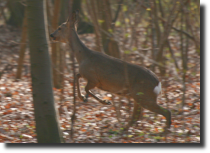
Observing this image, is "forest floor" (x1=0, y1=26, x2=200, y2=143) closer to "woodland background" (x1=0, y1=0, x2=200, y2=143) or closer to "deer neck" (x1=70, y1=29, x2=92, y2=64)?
"woodland background" (x1=0, y1=0, x2=200, y2=143)

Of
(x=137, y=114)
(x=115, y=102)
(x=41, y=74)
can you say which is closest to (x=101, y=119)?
(x=137, y=114)

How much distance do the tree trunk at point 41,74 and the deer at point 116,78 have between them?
181 cm

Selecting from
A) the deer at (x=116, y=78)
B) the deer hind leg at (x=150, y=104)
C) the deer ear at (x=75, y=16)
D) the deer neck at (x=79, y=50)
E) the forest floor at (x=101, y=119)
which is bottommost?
the forest floor at (x=101, y=119)

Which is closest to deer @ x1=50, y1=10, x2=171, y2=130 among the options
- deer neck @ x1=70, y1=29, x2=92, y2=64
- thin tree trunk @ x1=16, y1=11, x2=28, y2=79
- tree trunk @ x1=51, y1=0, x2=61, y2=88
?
deer neck @ x1=70, y1=29, x2=92, y2=64

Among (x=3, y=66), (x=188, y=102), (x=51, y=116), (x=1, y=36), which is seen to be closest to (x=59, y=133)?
(x=51, y=116)

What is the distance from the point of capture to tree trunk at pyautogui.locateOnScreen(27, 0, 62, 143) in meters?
4.37

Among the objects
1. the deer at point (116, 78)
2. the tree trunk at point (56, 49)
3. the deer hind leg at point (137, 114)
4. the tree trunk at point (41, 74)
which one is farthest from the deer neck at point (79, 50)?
the tree trunk at point (41, 74)

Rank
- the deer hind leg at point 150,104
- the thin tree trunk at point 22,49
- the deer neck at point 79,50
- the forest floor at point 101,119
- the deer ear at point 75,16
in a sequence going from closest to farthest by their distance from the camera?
the forest floor at point 101,119
the deer hind leg at point 150,104
the deer ear at point 75,16
the deer neck at point 79,50
the thin tree trunk at point 22,49

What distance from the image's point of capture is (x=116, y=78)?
21.5ft

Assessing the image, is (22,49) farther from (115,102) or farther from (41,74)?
(41,74)

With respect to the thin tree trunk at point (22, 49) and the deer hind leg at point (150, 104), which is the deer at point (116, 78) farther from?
the thin tree trunk at point (22, 49)

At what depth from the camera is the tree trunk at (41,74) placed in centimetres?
437

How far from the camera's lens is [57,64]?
9.50 meters
